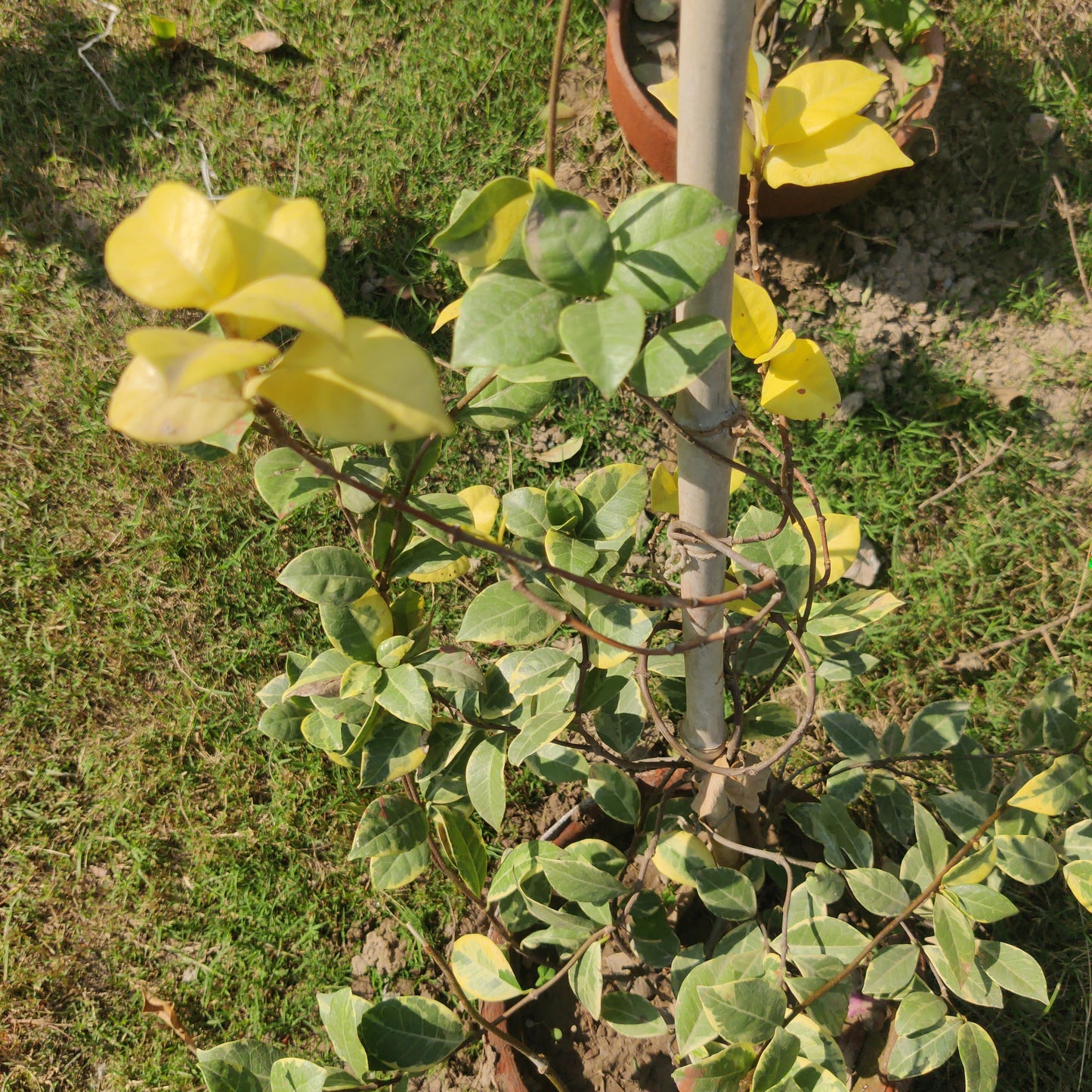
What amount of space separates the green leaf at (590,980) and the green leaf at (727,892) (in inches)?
6.1

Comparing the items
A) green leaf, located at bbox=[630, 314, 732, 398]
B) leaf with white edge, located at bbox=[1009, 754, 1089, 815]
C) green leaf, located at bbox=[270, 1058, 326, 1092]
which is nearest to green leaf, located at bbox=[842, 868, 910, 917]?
leaf with white edge, located at bbox=[1009, 754, 1089, 815]

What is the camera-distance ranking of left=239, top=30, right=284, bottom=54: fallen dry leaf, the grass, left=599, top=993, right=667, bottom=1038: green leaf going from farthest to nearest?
left=239, top=30, right=284, bottom=54: fallen dry leaf < the grass < left=599, top=993, right=667, bottom=1038: green leaf

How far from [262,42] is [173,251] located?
2676 mm

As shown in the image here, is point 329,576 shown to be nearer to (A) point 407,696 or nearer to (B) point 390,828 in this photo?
(A) point 407,696

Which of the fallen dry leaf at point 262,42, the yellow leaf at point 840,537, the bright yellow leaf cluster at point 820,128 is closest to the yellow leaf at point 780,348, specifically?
the bright yellow leaf cluster at point 820,128

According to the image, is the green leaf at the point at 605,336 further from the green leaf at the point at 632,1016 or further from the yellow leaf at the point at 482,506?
Result: the green leaf at the point at 632,1016

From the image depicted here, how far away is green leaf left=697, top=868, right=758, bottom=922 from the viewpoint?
3.73 ft

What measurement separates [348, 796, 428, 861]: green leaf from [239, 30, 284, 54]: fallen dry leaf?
8.22 ft

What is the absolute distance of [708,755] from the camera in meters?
1.18

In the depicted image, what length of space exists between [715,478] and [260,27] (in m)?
2.62

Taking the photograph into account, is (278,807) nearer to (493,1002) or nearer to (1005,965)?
(493,1002)

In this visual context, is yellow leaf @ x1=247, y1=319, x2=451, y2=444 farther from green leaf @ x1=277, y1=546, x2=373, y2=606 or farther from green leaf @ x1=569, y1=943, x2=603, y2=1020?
green leaf @ x1=569, y1=943, x2=603, y2=1020

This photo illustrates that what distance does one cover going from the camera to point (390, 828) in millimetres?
1044

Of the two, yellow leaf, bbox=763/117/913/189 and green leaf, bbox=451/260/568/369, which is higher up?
yellow leaf, bbox=763/117/913/189
